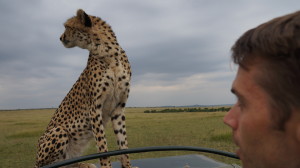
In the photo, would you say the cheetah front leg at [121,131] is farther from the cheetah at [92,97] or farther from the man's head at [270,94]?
the man's head at [270,94]

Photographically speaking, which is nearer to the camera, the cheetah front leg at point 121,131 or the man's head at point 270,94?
the man's head at point 270,94

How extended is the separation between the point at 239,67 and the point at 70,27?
6.55 feet

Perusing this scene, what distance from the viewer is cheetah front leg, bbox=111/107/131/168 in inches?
97.8

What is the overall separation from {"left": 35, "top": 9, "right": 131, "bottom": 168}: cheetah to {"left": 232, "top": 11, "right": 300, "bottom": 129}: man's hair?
6.24 ft

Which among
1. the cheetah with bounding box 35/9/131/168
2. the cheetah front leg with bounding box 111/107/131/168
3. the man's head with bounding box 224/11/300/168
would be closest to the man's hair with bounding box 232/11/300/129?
the man's head with bounding box 224/11/300/168

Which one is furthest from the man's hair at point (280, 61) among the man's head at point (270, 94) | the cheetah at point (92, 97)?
the cheetah at point (92, 97)

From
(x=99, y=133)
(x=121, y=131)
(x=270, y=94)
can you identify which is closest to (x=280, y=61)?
(x=270, y=94)

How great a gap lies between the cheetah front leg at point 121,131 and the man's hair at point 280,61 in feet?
6.80

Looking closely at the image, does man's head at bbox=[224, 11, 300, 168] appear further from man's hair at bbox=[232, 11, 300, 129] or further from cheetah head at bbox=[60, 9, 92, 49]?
cheetah head at bbox=[60, 9, 92, 49]

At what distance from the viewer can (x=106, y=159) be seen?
2.29 meters

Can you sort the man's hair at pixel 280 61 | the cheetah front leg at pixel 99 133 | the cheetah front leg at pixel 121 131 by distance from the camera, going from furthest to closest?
the cheetah front leg at pixel 121 131
the cheetah front leg at pixel 99 133
the man's hair at pixel 280 61

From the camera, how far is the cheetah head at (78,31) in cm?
236

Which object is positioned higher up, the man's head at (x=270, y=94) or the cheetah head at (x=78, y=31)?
the cheetah head at (x=78, y=31)

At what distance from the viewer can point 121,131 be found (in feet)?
8.27
